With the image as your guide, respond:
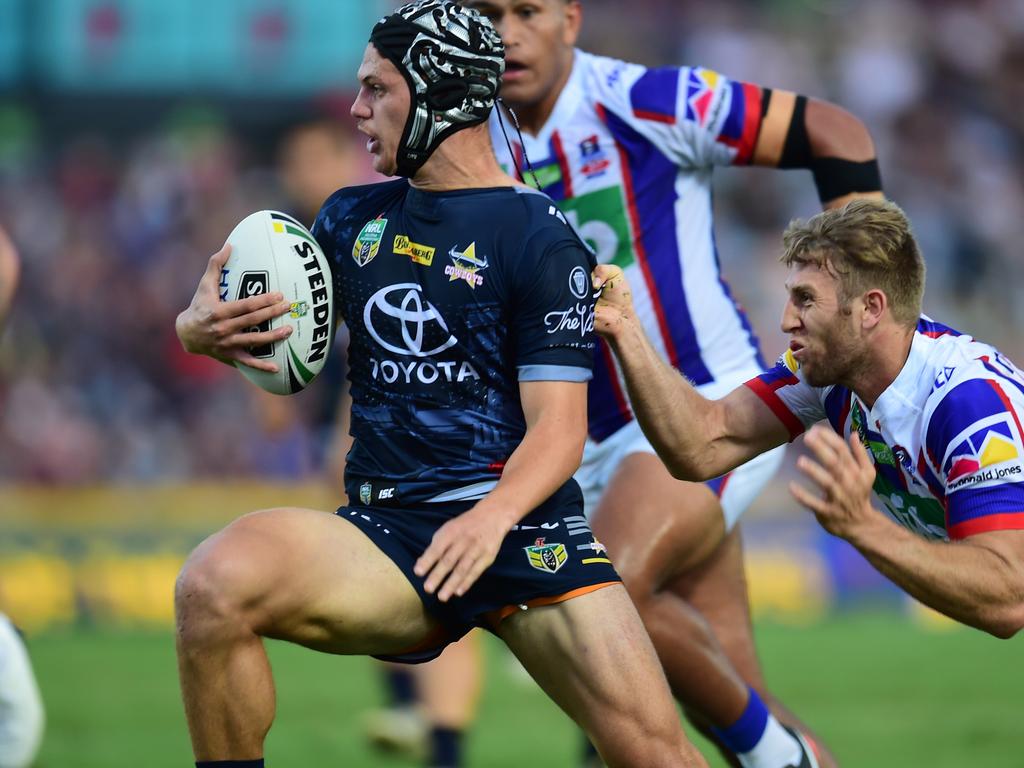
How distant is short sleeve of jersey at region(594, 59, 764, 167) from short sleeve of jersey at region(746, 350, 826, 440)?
3.05 feet

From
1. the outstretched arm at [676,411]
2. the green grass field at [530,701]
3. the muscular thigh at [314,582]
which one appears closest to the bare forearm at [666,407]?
the outstretched arm at [676,411]

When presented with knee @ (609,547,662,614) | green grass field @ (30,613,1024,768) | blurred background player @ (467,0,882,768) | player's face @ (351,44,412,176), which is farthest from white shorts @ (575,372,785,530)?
green grass field @ (30,613,1024,768)

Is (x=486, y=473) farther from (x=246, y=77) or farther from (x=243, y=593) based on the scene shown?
(x=246, y=77)

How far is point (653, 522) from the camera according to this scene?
5289 mm

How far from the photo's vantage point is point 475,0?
5.27 metres

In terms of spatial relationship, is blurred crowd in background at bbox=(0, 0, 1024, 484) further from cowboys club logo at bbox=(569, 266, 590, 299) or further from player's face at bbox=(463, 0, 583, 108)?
cowboys club logo at bbox=(569, 266, 590, 299)

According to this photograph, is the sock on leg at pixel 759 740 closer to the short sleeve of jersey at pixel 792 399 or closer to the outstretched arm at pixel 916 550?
the short sleeve of jersey at pixel 792 399

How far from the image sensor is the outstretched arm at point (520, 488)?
155 inches

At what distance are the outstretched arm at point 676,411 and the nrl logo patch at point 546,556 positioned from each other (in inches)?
21.8

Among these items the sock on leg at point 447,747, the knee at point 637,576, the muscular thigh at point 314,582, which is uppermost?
the muscular thigh at point 314,582

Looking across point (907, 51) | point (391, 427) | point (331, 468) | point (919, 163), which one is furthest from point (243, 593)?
point (907, 51)

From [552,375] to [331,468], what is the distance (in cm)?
415

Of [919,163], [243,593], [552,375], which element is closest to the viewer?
[243,593]

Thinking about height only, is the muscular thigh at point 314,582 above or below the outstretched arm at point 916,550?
below
